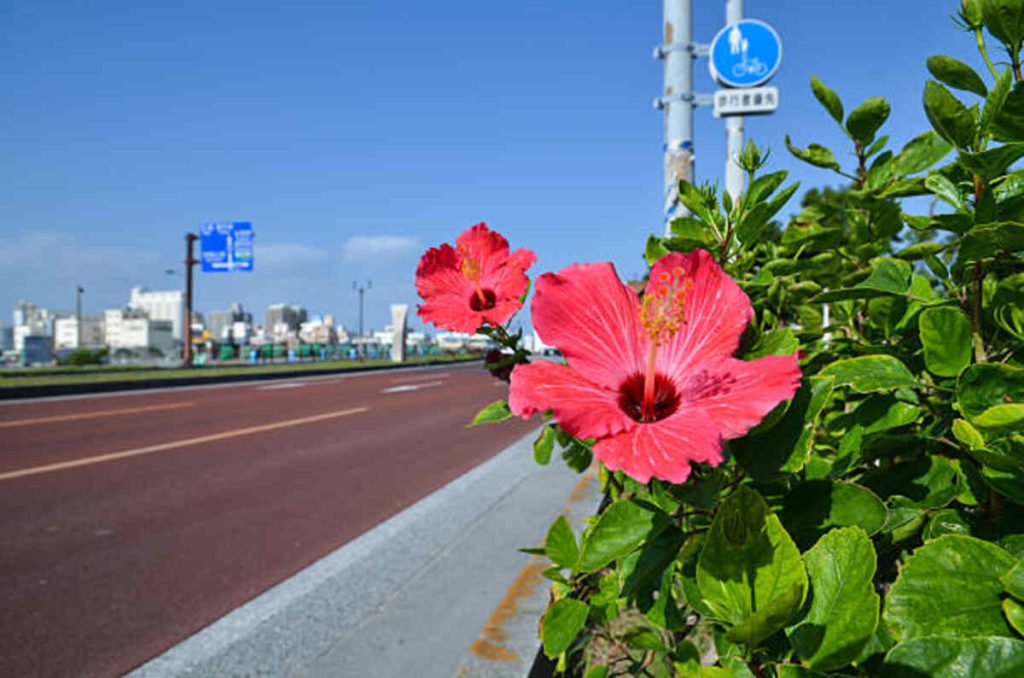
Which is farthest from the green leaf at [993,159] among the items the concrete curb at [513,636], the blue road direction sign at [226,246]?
the blue road direction sign at [226,246]

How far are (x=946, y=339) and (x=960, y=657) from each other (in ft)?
1.25

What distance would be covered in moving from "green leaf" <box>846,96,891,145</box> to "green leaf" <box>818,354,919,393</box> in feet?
1.17

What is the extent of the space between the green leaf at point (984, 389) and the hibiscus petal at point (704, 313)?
0.24 meters

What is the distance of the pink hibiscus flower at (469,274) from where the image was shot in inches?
29.3

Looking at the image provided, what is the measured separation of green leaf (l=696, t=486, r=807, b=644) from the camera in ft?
1.56

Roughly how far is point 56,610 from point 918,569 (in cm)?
398

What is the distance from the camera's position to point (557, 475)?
4672 millimetres

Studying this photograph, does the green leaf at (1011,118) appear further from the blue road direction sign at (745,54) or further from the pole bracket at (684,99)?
the blue road direction sign at (745,54)

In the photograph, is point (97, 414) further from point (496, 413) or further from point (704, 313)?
point (704, 313)

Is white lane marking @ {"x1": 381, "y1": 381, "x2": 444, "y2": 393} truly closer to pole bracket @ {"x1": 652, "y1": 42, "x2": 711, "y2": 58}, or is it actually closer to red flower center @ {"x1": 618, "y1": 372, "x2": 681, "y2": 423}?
pole bracket @ {"x1": 652, "y1": 42, "x2": 711, "y2": 58}

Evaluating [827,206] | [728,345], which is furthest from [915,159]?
[728,345]

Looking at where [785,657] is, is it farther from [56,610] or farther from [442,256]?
[56,610]

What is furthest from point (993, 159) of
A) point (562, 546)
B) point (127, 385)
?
point (127, 385)

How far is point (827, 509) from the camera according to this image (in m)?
0.60
